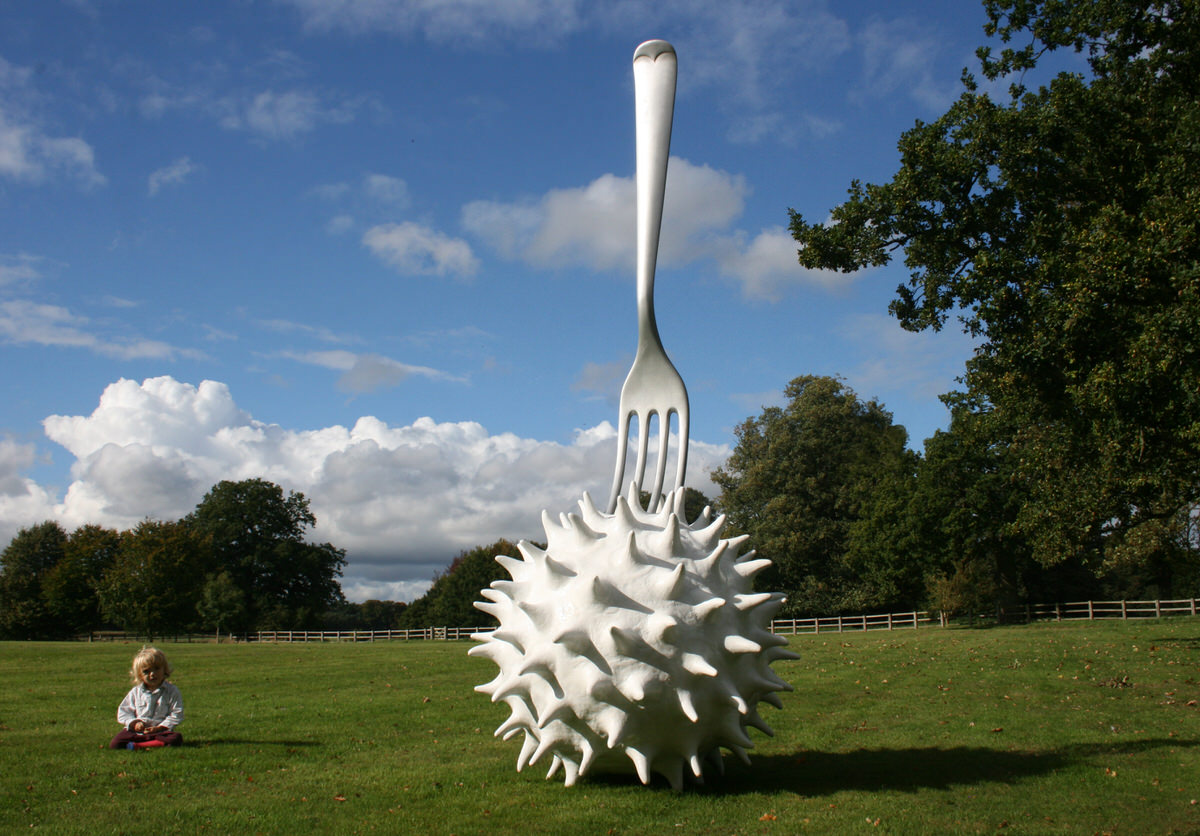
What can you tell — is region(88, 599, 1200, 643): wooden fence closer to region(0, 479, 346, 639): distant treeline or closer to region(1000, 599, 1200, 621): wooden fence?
region(1000, 599, 1200, 621): wooden fence

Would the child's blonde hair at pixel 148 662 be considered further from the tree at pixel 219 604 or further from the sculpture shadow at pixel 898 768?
the tree at pixel 219 604

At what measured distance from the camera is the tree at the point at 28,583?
216 ft

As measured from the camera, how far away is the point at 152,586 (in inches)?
2173

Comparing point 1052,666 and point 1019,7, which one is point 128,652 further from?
point 1019,7

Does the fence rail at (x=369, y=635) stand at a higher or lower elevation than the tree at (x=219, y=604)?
lower

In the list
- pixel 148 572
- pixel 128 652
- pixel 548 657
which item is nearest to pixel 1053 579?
pixel 128 652

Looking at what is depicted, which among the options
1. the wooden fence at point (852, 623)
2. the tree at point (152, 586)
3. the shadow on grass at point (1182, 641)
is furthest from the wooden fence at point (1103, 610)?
the tree at point (152, 586)

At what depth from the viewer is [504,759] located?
929 centimetres

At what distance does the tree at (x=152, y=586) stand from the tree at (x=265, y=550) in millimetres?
11022

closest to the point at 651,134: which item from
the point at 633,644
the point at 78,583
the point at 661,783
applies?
the point at 633,644

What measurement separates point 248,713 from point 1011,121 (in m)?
16.3

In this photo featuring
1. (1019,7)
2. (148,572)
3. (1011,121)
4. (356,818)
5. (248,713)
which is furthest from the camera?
(148,572)

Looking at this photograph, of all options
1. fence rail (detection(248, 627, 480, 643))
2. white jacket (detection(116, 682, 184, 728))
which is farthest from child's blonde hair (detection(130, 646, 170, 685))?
fence rail (detection(248, 627, 480, 643))

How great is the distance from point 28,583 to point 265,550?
58.0 feet
